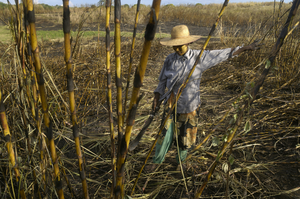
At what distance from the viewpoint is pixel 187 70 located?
4.40ft

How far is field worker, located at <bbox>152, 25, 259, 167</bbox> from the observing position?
1.33 meters

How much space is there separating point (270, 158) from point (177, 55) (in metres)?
1.22

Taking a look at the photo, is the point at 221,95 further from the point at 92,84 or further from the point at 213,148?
the point at 92,84

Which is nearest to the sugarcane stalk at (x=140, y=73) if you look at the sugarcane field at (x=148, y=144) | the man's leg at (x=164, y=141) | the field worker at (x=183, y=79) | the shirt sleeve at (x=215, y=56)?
the sugarcane field at (x=148, y=144)

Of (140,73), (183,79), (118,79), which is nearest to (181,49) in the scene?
(183,79)

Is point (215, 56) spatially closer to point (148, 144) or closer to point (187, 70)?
point (187, 70)

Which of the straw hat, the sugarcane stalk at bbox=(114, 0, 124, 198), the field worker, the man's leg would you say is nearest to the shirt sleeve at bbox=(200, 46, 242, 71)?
the field worker

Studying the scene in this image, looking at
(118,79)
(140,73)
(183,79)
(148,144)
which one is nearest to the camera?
(140,73)

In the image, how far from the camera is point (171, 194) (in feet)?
4.31

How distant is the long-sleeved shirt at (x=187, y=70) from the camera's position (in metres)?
1.36

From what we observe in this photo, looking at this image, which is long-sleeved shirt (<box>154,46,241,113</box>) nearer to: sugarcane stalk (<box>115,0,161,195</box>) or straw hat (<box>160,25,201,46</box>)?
straw hat (<box>160,25,201,46</box>)

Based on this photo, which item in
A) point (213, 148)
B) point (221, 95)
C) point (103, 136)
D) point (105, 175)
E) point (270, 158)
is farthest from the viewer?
point (221, 95)

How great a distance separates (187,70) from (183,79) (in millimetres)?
75

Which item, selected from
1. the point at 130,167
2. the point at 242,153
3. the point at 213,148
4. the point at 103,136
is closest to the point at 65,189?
the point at 130,167
